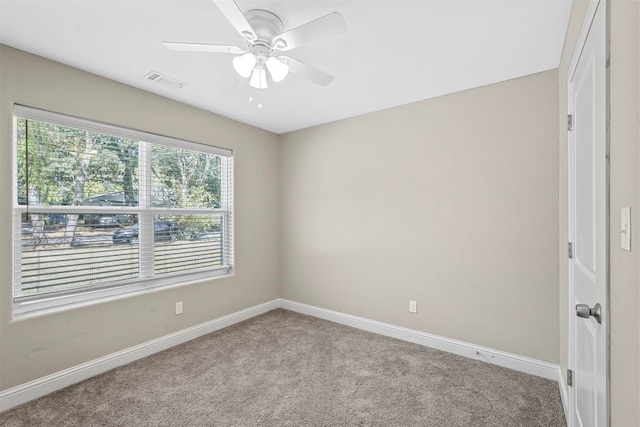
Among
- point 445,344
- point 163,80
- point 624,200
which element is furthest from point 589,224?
point 163,80

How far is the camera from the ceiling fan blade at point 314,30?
139cm

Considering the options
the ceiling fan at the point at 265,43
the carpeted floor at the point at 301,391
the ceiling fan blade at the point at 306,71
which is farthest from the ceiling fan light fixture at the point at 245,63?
the carpeted floor at the point at 301,391

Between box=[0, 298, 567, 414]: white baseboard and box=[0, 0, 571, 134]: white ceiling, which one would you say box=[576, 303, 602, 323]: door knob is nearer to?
box=[0, 298, 567, 414]: white baseboard

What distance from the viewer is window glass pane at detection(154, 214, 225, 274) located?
2.99m

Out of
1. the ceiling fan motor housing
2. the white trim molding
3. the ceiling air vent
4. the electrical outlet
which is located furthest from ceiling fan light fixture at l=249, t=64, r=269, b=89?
the white trim molding

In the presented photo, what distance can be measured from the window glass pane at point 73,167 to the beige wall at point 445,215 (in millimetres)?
2020

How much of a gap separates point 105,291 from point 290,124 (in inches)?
104

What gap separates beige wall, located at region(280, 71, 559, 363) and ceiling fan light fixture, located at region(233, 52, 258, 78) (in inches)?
72.1

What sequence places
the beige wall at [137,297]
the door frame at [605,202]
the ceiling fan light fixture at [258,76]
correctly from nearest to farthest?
1. the door frame at [605,202]
2. the ceiling fan light fixture at [258,76]
3. the beige wall at [137,297]

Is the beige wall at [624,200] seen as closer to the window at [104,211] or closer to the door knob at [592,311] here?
the door knob at [592,311]

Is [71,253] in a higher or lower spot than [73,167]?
lower

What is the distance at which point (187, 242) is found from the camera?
10.6ft

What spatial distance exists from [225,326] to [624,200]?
3.54 meters

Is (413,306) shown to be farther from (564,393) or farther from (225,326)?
(225,326)
